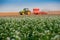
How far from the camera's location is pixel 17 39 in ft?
12.2

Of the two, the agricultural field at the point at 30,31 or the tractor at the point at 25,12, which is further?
the tractor at the point at 25,12

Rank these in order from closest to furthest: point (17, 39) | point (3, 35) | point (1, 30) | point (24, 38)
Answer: point (17, 39)
point (24, 38)
point (3, 35)
point (1, 30)

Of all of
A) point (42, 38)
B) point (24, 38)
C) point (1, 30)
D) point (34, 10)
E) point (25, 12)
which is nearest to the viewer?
point (42, 38)

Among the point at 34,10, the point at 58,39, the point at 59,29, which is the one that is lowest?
the point at 34,10

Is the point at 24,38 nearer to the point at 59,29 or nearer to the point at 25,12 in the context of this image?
the point at 59,29

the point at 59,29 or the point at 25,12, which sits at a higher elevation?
the point at 59,29

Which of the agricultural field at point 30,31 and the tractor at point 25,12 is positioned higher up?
the agricultural field at point 30,31

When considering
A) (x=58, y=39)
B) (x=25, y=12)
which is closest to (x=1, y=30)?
(x=58, y=39)

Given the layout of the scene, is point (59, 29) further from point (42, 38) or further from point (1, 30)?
point (42, 38)

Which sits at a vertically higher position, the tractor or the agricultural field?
the agricultural field

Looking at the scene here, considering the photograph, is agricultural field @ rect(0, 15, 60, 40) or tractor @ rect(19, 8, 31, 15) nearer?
agricultural field @ rect(0, 15, 60, 40)

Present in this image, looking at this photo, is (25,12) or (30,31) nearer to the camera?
(30,31)

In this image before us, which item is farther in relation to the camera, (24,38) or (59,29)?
(59,29)

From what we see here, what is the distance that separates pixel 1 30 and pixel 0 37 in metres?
A: 0.68
